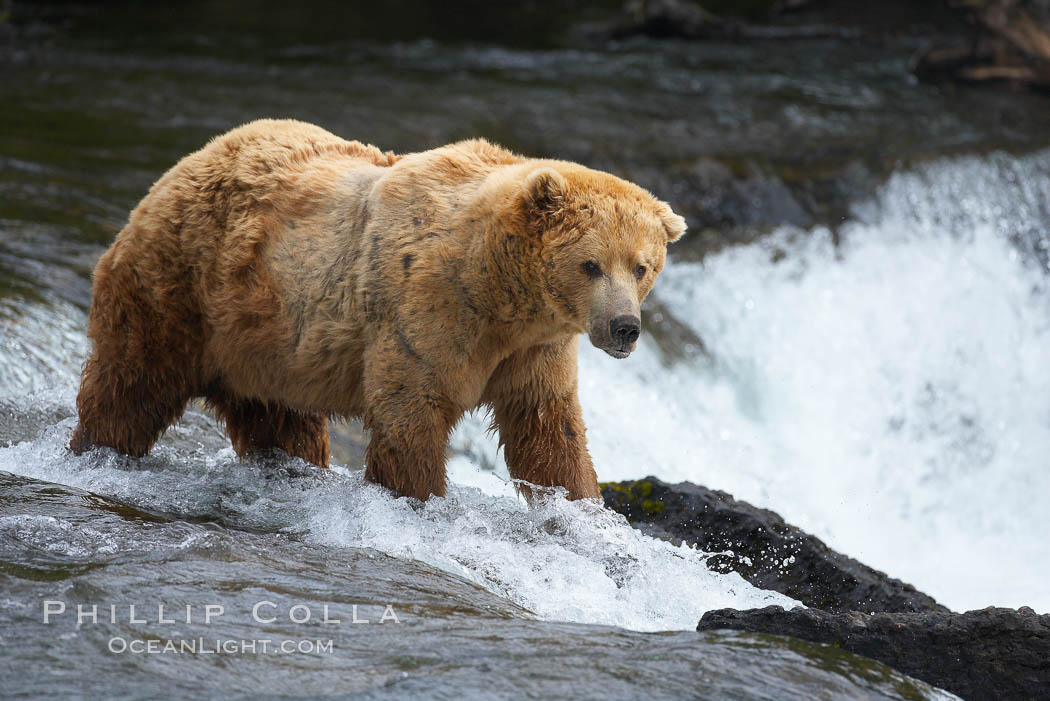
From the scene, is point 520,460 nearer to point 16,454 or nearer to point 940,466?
point 16,454

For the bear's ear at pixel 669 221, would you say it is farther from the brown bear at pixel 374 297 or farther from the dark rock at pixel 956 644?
the dark rock at pixel 956 644

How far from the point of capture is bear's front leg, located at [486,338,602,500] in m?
5.55

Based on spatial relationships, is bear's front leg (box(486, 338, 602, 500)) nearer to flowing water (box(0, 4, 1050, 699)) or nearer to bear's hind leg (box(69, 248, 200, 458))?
flowing water (box(0, 4, 1050, 699))

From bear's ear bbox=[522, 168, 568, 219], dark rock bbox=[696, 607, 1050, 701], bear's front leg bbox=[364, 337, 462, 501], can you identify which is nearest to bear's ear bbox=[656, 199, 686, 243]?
bear's ear bbox=[522, 168, 568, 219]

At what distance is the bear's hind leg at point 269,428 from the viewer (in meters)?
6.65

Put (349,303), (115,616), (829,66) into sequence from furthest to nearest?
(829,66), (349,303), (115,616)

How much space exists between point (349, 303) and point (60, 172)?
6591 mm

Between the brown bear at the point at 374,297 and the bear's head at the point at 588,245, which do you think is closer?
the bear's head at the point at 588,245

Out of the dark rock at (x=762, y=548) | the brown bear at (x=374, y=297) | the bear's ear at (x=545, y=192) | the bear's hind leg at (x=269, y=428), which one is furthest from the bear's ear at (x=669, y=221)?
the bear's hind leg at (x=269, y=428)

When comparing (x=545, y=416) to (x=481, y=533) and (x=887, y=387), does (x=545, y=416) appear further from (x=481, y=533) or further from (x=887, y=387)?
(x=887, y=387)

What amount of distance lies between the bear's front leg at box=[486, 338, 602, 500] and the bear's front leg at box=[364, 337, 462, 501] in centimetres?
30

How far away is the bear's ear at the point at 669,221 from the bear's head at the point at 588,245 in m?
0.15

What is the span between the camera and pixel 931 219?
1367cm

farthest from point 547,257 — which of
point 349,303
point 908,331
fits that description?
point 908,331
